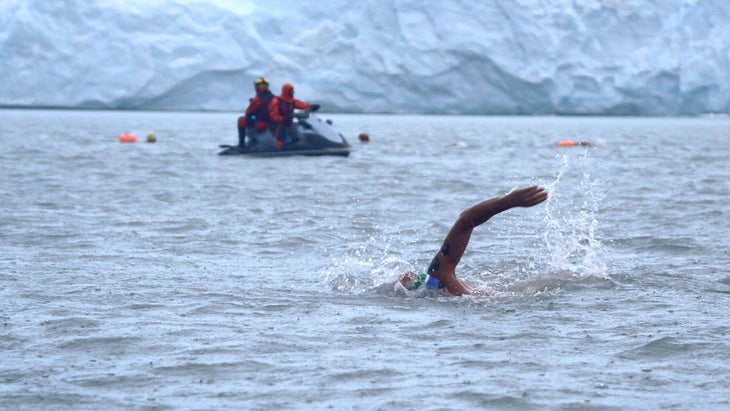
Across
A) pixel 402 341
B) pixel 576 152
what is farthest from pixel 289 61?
pixel 402 341

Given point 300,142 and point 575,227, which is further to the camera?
point 300,142

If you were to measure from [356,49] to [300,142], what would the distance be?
2401 centimetres

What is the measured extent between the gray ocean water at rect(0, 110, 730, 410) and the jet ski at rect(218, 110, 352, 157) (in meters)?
4.85

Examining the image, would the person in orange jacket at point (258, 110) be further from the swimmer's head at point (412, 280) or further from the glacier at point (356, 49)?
the glacier at point (356, 49)

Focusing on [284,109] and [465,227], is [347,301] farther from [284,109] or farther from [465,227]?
[284,109]

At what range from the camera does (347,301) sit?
7.16m

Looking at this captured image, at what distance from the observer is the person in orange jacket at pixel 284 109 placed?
62.8 ft

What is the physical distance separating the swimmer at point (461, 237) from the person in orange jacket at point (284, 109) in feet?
38.6

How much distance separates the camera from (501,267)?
28.8 ft

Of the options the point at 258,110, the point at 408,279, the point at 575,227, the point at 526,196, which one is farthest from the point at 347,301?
the point at 258,110

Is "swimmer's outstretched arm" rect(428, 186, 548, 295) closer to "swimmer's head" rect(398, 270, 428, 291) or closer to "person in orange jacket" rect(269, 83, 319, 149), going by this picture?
"swimmer's head" rect(398, 270, 428, 291)

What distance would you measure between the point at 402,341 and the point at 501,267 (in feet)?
9.78

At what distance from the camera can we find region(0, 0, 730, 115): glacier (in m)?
43.2

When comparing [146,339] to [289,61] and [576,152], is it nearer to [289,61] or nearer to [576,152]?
[576,152]
